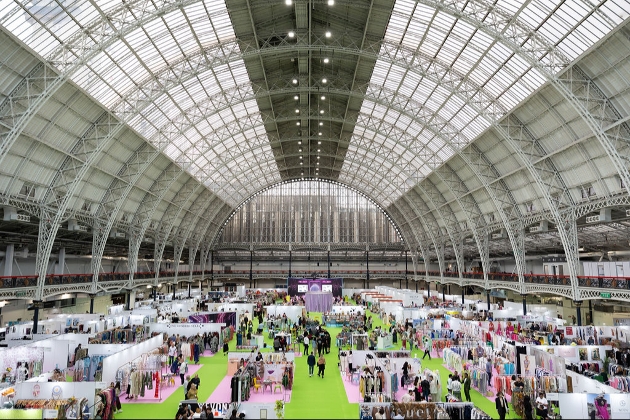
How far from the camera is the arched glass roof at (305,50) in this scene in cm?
2131

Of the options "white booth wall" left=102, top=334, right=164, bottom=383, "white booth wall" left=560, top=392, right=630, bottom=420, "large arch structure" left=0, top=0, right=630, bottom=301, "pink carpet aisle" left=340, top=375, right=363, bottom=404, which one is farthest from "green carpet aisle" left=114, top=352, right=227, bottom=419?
"large arch structure" left=0, top=0, right=630, bottom=301

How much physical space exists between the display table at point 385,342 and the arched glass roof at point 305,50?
15.7m

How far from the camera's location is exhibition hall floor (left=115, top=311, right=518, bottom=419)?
1558 cm

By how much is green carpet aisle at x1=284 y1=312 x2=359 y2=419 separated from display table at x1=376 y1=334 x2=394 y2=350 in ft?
17.8

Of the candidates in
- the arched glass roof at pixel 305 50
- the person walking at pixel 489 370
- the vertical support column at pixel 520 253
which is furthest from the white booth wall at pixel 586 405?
the vertical support column at pixel 520 253

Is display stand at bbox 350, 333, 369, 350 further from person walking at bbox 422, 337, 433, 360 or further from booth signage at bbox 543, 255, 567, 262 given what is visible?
booth signage at bbox 543, 255, 567, 262

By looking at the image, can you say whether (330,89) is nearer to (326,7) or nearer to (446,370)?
(326,7)

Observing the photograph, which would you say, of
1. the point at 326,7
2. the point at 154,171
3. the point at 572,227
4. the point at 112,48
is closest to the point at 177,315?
the point at 154,171

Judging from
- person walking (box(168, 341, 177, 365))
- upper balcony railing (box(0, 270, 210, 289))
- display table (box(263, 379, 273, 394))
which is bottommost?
display table (box(263, 379, 273, 394))

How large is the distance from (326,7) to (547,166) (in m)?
19.0

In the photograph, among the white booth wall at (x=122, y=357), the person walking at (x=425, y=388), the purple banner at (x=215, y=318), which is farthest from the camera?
the purple banner at (x=215, y=318)

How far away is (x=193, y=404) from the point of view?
13789 mm

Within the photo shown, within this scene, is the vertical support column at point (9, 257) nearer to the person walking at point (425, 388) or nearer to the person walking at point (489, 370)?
the person walking at point (425, 388)

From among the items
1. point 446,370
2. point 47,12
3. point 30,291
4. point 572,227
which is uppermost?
point 47,12
